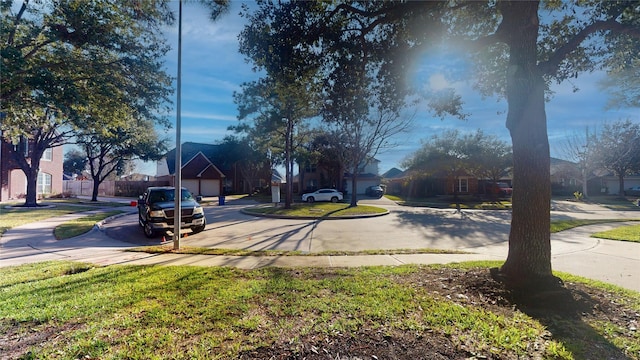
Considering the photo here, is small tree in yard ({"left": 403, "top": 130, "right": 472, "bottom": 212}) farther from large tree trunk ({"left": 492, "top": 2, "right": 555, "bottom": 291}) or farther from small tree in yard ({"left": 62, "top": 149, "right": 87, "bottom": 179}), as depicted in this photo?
small tree in yard ({"left": 62, "top": 149, "right": 87, "bottom": 179})

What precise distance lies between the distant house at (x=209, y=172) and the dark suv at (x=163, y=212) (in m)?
27.8

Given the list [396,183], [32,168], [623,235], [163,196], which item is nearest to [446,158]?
[396,183]

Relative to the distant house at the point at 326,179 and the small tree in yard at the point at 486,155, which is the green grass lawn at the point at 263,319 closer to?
the small tree in yard at the point at 486,155

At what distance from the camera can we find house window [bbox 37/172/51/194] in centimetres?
2816

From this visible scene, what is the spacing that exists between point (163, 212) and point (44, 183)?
29807 mm

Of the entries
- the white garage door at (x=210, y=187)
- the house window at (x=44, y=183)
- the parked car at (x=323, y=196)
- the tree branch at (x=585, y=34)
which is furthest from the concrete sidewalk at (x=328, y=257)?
the white garage door at (x=210, y=187)

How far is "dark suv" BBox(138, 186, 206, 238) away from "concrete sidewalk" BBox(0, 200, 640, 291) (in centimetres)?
108

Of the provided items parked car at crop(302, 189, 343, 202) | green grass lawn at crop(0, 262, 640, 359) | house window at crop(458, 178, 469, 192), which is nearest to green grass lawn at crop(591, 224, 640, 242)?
green grass lawn at crop(0, 262, 640, 359)

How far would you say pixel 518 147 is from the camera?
15.1 feet

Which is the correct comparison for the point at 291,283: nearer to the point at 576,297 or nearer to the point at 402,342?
the point at 402,342

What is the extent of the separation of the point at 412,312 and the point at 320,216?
1324 cm

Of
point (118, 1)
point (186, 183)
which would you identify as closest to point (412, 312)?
point (118, 1)

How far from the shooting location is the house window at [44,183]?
2816 cm

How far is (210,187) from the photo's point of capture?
39.1m
